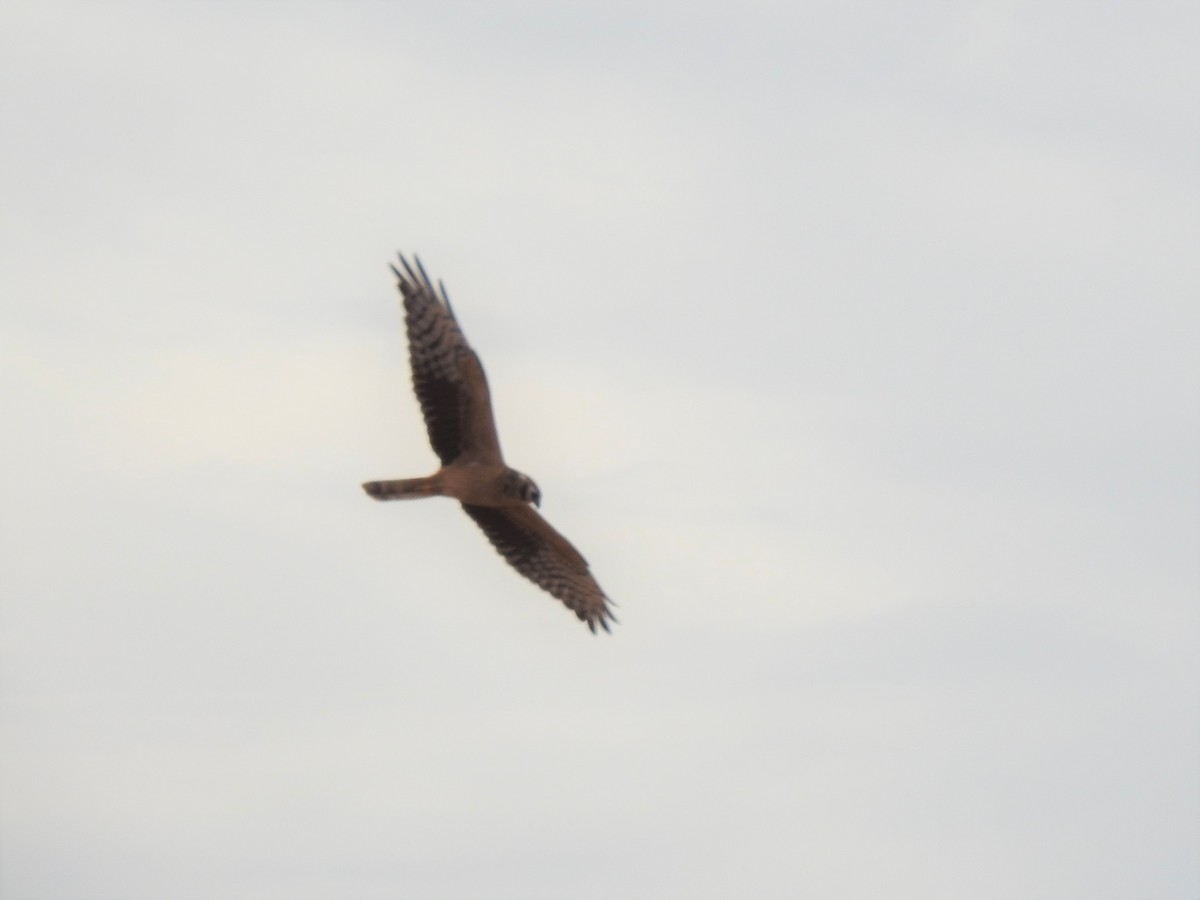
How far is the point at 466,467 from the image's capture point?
1101 inches

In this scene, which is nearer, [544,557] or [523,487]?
[523,487]

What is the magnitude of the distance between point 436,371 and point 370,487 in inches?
68.0

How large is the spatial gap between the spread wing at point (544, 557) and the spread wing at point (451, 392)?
1.28m

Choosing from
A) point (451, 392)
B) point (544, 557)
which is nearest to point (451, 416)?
point (451, 392)

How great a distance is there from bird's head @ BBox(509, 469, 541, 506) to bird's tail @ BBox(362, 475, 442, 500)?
0.93 meters

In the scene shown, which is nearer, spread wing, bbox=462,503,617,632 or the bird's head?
the bird's head

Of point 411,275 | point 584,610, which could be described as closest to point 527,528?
point 584,610

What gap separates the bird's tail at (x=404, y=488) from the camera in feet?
90.3

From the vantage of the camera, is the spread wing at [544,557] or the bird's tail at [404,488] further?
the spread wing at [544,557]

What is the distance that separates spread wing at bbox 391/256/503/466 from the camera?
27844mm

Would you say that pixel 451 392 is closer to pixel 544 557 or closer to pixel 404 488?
pixel 404 488

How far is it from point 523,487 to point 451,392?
1.51m

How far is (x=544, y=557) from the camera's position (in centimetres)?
3011

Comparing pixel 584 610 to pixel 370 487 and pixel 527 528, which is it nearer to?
pixel 527 528
